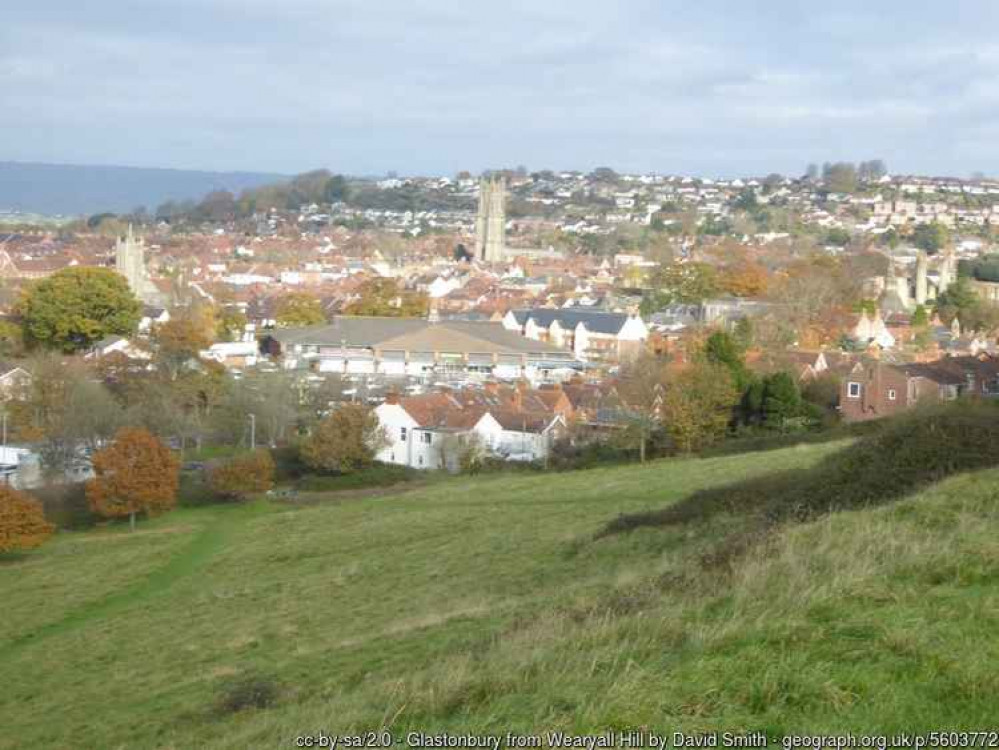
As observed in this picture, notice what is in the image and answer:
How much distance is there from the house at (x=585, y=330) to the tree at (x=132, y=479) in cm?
2597

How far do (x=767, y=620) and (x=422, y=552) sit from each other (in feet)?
36.1

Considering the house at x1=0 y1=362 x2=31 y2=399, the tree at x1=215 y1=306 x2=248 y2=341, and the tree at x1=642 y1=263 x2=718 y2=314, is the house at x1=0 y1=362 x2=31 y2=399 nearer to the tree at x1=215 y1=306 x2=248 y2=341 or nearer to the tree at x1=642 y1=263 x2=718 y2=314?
the tree at x1=215 y1=306 x2=248 y2=341

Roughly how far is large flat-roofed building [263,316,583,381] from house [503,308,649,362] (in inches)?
94.8

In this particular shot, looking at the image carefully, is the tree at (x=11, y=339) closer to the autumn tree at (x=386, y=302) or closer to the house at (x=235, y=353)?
the house at (x=235, y=353)

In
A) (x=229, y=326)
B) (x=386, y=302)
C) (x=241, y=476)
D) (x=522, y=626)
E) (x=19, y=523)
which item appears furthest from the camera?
(x=386, y=302)

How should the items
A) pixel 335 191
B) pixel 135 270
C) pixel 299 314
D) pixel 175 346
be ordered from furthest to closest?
pixel 335 191 < pixel 135 270 < pixel 299 314 < pixel 175 346

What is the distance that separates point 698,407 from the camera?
28.7 meters

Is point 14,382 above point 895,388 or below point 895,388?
below

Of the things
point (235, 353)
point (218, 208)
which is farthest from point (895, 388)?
point (218, 208)

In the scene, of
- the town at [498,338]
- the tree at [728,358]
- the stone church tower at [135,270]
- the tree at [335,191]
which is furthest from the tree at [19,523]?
the tree at [335,191]

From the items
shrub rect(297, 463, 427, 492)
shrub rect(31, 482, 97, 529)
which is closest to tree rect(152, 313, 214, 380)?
shrub rect(31, 482, 97, 529)

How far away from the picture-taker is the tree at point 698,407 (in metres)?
28.5

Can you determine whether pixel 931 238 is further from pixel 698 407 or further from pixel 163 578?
pixel 163 578

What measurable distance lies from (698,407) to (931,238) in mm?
91464
